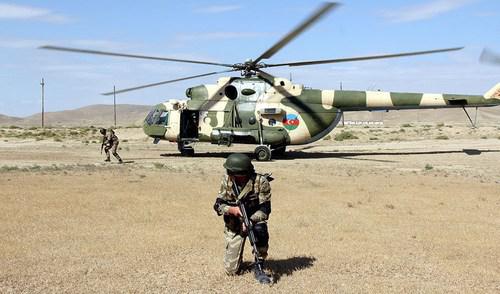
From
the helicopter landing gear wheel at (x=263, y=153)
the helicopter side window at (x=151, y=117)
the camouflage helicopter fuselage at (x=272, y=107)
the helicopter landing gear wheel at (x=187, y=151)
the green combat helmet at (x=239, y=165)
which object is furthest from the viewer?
the helicopter landing gear wheel at (x=187, y=151)

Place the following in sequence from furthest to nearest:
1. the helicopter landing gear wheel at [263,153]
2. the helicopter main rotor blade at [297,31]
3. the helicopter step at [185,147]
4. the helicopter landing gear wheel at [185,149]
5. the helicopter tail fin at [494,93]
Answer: the helicopter landing gear wheel at [185,149], the helicopter step at [185,147], the helicopter tail fin at [494,93], the helicopter landing gear wheel at [263,153], the helicopter main rotor blade at [297,31]

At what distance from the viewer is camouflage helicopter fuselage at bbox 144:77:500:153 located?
21.7 meters

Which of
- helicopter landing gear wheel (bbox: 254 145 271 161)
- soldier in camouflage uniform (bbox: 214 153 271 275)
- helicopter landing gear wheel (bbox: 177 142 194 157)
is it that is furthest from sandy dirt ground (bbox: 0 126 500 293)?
helicopter landing gear wheel (bbox: 177 142 194 157)

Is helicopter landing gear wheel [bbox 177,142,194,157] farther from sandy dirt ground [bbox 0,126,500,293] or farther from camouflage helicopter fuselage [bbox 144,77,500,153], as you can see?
sandy dirt ground [bbox 0,126,500,293]

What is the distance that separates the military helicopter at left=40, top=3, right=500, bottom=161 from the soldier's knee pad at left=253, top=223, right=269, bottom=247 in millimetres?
14980

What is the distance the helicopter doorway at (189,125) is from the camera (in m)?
22.3

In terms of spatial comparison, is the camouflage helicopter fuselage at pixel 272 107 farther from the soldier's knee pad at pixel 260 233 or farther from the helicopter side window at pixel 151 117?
the soldier's knee pad at pixel 260 233

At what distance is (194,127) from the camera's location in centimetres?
2239

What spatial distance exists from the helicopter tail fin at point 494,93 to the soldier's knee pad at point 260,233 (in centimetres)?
1851

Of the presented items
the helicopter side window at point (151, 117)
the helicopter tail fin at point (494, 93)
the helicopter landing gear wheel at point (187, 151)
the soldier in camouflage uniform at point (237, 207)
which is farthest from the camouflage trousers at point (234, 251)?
the helicopter tail fin at point (494, 93)

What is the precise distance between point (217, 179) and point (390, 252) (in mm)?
8365

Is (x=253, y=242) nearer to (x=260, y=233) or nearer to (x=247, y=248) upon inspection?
(x=260, y=233)

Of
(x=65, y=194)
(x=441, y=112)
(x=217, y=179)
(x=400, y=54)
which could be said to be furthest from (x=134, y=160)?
(x=441, y=112)

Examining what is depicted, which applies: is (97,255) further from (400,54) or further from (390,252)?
(400,54)
